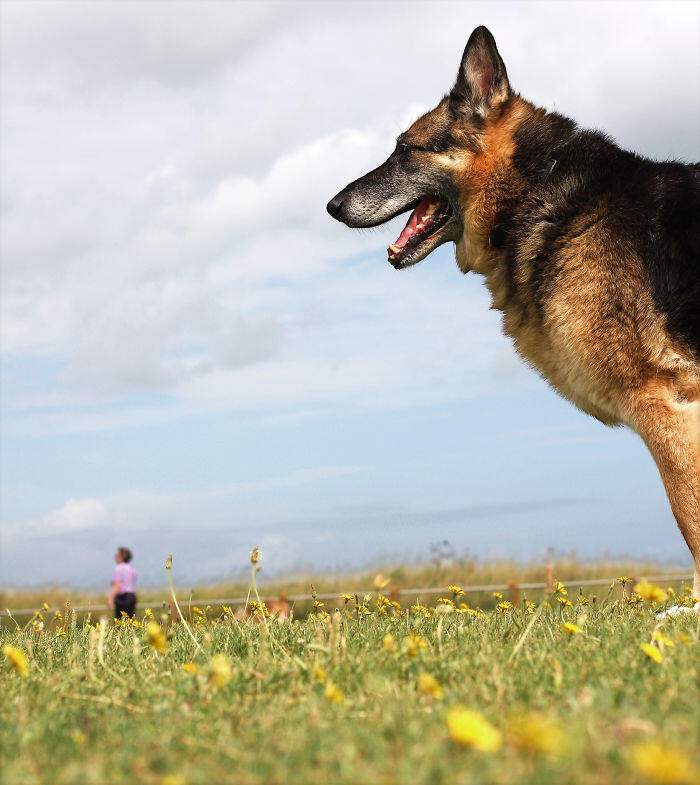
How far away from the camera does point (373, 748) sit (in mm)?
1774

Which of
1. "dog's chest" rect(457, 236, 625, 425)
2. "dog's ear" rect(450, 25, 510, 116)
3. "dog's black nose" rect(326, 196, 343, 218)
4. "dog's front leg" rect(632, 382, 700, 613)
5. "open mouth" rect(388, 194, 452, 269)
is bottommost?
"dog's front leg" rect(632, 382, 700, 613)

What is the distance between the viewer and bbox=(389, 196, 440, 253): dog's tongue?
583 centimetres

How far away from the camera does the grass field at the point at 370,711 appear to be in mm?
1569

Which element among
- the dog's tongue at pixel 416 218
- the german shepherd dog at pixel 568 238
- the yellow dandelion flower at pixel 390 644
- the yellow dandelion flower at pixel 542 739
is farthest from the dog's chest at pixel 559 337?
the yellow dandelion flower at pixel 542 739

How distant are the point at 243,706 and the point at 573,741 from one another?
113 cm

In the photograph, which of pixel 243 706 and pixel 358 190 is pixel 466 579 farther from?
pixel 243 706

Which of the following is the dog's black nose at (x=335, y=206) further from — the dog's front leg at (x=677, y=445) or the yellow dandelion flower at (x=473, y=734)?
the yellow dandelion flower at (x=473, y=734)

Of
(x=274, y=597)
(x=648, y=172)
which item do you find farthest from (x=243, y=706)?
(x=274, y=597)

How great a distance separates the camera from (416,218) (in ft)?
19.5

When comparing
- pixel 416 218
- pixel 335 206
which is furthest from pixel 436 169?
pixel 335 206

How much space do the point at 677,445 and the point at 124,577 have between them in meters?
12.9

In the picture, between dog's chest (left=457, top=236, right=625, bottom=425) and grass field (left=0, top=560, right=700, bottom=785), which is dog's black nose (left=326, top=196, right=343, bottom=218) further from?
grass field (left=0, top=560, right=700, bottom=785)

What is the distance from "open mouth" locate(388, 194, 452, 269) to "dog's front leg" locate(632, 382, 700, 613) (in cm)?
201

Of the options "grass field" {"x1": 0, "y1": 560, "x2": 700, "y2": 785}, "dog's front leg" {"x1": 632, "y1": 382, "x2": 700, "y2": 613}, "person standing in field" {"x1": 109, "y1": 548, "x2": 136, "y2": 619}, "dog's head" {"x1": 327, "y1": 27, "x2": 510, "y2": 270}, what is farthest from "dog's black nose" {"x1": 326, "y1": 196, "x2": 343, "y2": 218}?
"person standing in field" {"x1": 109, "y1": 548, "x2": 136, "y2": 619}
